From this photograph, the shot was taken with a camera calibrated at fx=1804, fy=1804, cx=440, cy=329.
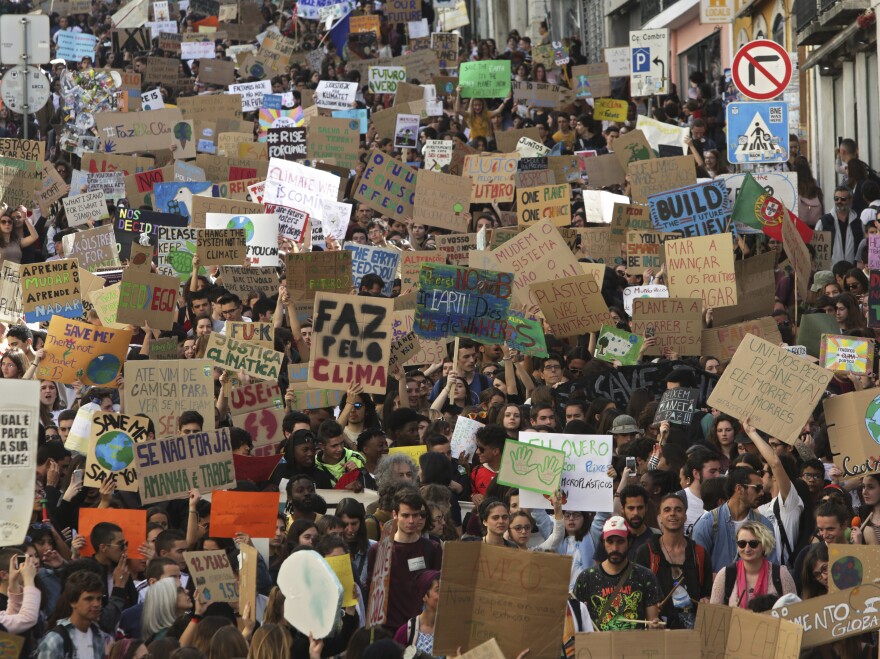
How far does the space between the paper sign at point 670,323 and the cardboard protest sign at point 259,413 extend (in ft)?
10.4

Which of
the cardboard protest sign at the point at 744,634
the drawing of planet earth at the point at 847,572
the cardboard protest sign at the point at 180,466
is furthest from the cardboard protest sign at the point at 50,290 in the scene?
the cardboard protest sign at the point at 744,634

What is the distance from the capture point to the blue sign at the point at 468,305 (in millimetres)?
12711

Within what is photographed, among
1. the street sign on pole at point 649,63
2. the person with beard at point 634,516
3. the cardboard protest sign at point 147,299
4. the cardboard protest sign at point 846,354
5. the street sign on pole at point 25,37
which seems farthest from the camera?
the street sign on pole at point 649,63

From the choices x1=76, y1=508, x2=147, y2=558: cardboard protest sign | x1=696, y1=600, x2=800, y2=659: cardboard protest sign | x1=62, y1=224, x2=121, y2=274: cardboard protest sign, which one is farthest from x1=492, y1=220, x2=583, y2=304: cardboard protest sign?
x1=696, y1=600, x2=800, y2=659: cardboard protest sign

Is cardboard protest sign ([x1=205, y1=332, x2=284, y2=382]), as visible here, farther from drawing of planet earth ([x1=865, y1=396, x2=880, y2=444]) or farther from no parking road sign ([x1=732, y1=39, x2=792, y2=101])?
no parking road sign ([x1=732, y1=39, x2=792, y2=101])

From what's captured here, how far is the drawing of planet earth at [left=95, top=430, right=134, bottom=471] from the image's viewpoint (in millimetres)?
10219

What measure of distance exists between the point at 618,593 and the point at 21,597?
2699 mm

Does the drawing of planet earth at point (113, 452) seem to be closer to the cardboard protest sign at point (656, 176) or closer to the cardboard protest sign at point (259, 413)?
the cardboard protest sign at point (259, 413)

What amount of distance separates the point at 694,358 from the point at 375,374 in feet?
9.59

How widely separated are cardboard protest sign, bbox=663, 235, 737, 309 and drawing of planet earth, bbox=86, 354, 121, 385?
461 centimetres

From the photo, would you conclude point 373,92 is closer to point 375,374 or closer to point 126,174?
point 126,174

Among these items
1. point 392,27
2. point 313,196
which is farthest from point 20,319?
point 392,27

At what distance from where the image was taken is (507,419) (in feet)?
36.6

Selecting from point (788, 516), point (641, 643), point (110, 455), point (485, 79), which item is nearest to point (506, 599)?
point (641, 643)
